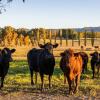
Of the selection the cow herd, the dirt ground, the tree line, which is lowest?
the tree line

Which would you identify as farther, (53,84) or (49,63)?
(53,84)

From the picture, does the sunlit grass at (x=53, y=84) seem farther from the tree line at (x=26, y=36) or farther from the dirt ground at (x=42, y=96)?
the tree line at (x=26, y=36)

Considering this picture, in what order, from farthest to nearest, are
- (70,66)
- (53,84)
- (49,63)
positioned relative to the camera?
(53,84)
(49,63)
(70,66)

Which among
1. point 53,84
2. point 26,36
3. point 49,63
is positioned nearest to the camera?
point 49,63

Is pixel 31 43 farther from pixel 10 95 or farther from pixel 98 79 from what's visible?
pixel 10 95

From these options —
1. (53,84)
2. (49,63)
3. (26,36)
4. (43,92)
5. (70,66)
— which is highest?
(70,66)

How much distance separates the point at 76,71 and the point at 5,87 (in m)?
3.66

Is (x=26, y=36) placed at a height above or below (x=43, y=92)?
below

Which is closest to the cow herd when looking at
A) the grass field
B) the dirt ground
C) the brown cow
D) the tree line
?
the brown cow

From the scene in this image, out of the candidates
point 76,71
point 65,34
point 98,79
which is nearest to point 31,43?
point 65,34

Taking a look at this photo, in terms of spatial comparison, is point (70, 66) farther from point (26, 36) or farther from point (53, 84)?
point (26, 36)

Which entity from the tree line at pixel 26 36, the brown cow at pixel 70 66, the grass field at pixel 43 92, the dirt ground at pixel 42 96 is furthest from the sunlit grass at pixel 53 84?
the tree line at pixel 26 36

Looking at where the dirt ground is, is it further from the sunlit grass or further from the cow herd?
the cow herd

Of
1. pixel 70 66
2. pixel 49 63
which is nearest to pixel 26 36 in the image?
pixel 49 63
